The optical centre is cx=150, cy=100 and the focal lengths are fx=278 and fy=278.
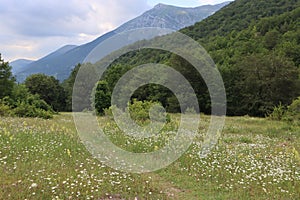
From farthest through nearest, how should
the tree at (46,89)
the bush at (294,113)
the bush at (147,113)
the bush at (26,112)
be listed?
the tree at (46,89), the bush at (26,112), the bush at (294,113), the bush at (147,113)

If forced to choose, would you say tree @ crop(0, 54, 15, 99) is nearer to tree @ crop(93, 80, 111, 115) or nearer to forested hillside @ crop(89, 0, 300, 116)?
tree @ crop(93, 80, 111, 115)

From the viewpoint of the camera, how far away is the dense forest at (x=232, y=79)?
126 feet

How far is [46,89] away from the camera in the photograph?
228ft

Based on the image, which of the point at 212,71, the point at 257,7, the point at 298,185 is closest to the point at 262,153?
the point at 298,185

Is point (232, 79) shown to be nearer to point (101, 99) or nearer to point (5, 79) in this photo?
point (101, 99)

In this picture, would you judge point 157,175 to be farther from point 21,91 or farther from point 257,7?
point 257,7

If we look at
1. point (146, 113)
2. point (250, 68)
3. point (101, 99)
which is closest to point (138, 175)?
point (146, 113)

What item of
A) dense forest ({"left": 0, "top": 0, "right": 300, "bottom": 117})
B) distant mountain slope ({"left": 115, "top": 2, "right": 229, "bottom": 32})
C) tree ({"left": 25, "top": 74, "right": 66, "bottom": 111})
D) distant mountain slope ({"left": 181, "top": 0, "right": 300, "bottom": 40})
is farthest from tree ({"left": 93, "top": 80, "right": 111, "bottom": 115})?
distant mountain slope ({"left": 181, "top": 0, "right": 300, "bottom": 40})

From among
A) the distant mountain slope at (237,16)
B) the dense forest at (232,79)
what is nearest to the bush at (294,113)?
the dense forest at (232,79)

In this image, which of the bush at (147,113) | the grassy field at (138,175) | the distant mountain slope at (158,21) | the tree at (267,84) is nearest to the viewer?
the grassy field at (138,175)

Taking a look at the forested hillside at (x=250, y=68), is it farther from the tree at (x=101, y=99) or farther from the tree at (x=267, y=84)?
the tree at (x=101, y=99)

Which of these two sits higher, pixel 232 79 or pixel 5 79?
pixel 5 79

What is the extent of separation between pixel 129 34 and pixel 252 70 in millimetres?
37872

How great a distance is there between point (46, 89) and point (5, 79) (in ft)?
86.2
